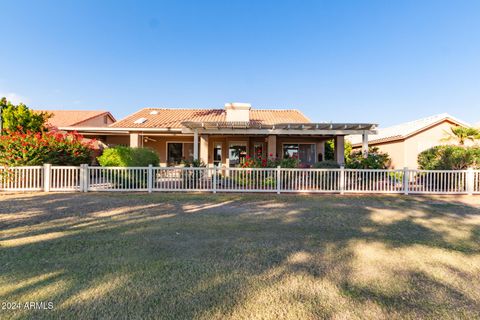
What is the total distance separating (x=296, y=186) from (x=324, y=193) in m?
1.05

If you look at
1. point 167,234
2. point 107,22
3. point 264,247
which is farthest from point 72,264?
point 107,22

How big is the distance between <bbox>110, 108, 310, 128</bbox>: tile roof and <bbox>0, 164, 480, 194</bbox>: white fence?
5697mm

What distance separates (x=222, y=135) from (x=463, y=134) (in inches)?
498

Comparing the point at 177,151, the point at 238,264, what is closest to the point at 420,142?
the point at 238,264

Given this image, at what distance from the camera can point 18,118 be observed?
33.6 ft

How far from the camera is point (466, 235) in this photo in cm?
413

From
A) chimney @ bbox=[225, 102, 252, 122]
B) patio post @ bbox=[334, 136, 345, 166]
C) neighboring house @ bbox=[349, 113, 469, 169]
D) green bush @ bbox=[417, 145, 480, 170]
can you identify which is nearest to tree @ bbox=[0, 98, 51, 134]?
chimney @ bbox=[225, 102, 252, 122]

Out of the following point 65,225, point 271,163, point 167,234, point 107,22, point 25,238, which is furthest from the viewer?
point 107,22

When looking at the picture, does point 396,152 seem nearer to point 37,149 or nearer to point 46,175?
point 46,175

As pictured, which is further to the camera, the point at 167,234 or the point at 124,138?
the point at 124,138

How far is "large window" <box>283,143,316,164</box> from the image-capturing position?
15.1 metres

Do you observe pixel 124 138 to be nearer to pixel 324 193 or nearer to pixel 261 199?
pixel 261 199

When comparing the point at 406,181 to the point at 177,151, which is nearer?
the point at 406,181

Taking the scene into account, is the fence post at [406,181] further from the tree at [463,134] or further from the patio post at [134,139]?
the patio post at [134,139]
